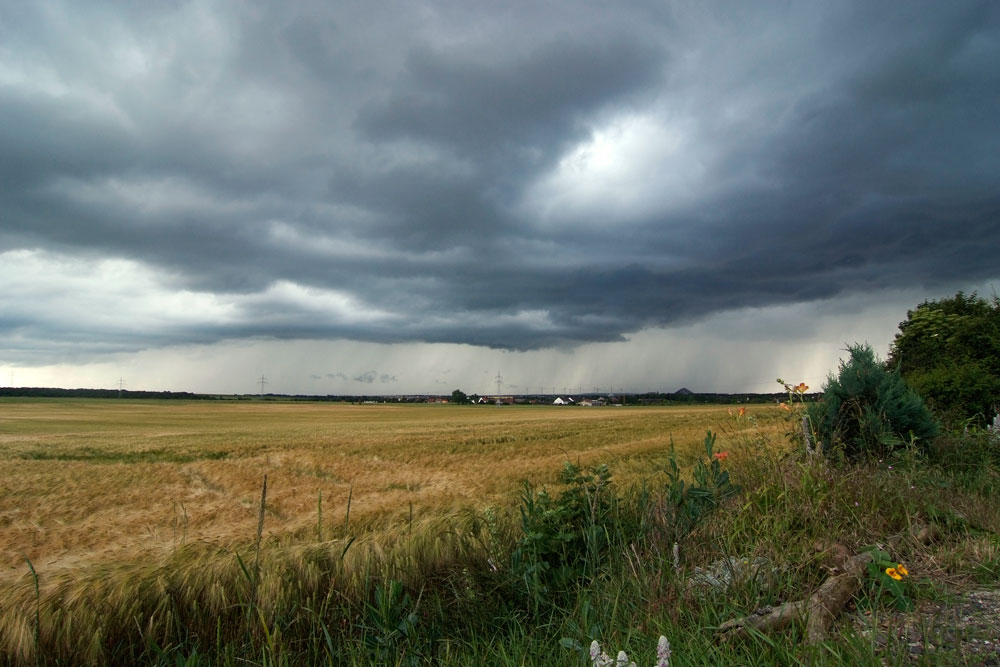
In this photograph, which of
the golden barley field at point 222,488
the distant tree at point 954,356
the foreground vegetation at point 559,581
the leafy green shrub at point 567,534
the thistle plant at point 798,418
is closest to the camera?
the foreground vegetation at point 559,581

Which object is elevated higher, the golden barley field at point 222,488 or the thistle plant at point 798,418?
the thistle plant at point 798,418

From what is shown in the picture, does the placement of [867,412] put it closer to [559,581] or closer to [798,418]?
[798,418]

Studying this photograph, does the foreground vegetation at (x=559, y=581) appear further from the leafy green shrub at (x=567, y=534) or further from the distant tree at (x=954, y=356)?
the distant tree at (x=954, y=356)

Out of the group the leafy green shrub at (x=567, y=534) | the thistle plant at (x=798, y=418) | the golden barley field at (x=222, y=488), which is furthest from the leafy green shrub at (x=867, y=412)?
the leafy green shrub at (x=567, y=534)

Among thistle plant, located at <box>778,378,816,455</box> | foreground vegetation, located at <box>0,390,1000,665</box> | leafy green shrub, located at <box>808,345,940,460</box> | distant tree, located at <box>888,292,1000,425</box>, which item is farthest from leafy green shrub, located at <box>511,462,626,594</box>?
distant tree, located at <box>888,292,1000,425</box>

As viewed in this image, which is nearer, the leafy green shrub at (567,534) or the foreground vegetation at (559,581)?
the foreground vegetation at (559,581)

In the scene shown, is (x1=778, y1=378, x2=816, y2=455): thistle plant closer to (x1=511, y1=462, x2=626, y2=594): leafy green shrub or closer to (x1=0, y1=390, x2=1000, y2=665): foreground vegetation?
(x1=0, y1=390, x2=1000, y2=665): foreground vegetation

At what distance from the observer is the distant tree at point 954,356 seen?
11477mm

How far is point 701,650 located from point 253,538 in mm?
5976

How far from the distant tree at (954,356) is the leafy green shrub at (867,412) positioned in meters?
0.44

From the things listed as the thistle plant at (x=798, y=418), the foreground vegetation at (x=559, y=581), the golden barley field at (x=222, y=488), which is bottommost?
the golden barley field at (x=222, y=488)

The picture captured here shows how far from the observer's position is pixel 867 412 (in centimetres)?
705

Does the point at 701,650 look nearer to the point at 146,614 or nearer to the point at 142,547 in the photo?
the point at 146,614

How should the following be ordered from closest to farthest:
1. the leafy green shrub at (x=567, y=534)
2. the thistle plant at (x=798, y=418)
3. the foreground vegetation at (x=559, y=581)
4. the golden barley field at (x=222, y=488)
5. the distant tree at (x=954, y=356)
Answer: the foreground vegetation at (x=559, y=581), the leafy green shrub at (x=567, y=534), the thistle plant at (x=798, y=418), the golden barley field at (x=222, y=488), the distant tree at (x=954, y=356)
